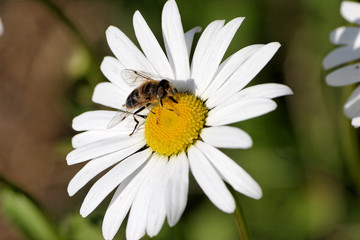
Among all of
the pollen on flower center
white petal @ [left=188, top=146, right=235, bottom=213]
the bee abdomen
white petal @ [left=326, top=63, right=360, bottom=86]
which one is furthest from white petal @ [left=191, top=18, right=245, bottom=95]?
white petal @ [left=326, top=63, right=360, bottom=86]

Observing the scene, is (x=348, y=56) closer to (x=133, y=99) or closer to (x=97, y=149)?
(x=133, y=99)

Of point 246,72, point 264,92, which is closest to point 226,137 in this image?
point 264,92

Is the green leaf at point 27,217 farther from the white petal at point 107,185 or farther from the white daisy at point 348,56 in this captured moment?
the white daisy at point 348,56

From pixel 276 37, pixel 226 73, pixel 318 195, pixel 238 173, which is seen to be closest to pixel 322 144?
pixel 318 195

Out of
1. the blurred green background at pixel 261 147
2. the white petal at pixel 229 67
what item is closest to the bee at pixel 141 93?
the white petal at pixel 229 67

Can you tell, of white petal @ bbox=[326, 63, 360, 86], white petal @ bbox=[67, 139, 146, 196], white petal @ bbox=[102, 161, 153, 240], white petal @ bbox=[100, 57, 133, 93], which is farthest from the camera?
white petal @ bbox=[100, 57, 133, 93]

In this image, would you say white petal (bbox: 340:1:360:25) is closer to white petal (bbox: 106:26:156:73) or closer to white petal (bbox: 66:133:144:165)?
white petal (bbox: 106:26:156:73)
